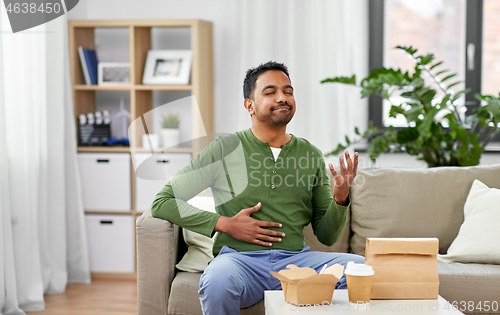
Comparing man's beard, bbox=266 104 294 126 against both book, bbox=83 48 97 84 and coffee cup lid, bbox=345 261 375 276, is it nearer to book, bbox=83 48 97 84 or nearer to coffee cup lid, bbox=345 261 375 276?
coffee cup lid, bbox=345 261 375 276

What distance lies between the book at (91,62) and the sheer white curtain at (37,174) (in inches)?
5.7

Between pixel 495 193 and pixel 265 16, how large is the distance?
5.82ft

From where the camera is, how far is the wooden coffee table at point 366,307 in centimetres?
125

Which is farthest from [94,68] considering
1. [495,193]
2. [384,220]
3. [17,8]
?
[495,193]

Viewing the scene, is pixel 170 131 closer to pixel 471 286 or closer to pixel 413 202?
pixel 413 202

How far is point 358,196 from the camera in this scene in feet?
7.25

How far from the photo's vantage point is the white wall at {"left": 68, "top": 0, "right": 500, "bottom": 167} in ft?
10.8

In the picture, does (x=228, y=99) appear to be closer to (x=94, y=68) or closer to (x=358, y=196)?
(x=94, y=68)

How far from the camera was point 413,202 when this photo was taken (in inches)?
85.1

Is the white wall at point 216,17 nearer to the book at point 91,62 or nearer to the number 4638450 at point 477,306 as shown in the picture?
the book at point 91,62

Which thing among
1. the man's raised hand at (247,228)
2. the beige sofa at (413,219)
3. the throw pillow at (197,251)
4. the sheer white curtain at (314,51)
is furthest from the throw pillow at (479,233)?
the sheer white curtain at (314,51)

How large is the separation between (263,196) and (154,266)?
0.48m

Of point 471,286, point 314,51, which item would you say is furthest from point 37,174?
point 471,286

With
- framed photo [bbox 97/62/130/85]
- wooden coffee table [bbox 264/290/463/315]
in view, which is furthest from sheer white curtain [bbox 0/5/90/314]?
wooden coffee table [bbox 264/290/463/315]
